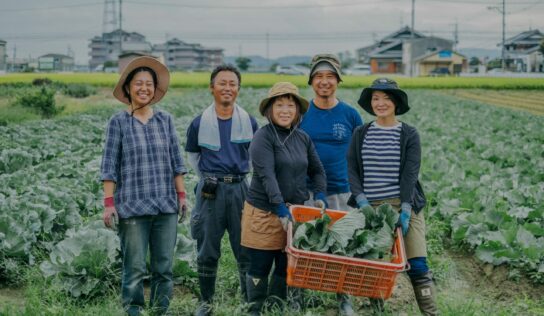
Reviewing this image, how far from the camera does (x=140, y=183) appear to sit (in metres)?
3.74

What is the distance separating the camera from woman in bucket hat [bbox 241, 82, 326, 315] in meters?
3.77

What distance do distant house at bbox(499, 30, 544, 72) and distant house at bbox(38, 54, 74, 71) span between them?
4810cm

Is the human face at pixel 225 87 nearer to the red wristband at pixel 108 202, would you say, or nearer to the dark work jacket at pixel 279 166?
the dark work jacket at pixel 279 166

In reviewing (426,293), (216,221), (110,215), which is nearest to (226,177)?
(216,221)

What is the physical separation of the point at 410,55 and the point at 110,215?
60.4 m

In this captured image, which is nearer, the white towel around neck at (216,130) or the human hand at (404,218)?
the human hand at (404,218)

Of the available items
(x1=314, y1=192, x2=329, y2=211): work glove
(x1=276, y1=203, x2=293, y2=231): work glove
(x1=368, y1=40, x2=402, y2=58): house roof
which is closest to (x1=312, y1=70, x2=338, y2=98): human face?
(x1=314, y1=192, x2=329, y2=211): work glove

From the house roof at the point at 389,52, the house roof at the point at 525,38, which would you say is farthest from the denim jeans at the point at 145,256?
the house roof at the point at 389,52

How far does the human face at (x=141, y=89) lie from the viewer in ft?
12.3

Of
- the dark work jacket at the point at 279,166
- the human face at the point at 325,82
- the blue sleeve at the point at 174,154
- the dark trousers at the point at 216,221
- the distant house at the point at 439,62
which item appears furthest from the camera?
the distant house at the point at 439,62

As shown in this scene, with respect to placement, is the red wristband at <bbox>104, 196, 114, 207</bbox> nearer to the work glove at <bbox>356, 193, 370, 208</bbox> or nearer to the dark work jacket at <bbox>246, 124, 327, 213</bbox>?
the dark work jacket at <bbox>246, 124, 327, 213</bbox>

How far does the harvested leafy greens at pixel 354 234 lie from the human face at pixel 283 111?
0.68 metres

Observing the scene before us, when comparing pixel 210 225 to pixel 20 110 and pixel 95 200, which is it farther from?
pixel 20 110

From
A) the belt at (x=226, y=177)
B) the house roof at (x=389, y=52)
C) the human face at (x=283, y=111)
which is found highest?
the house roof at (x=389, y=52)
